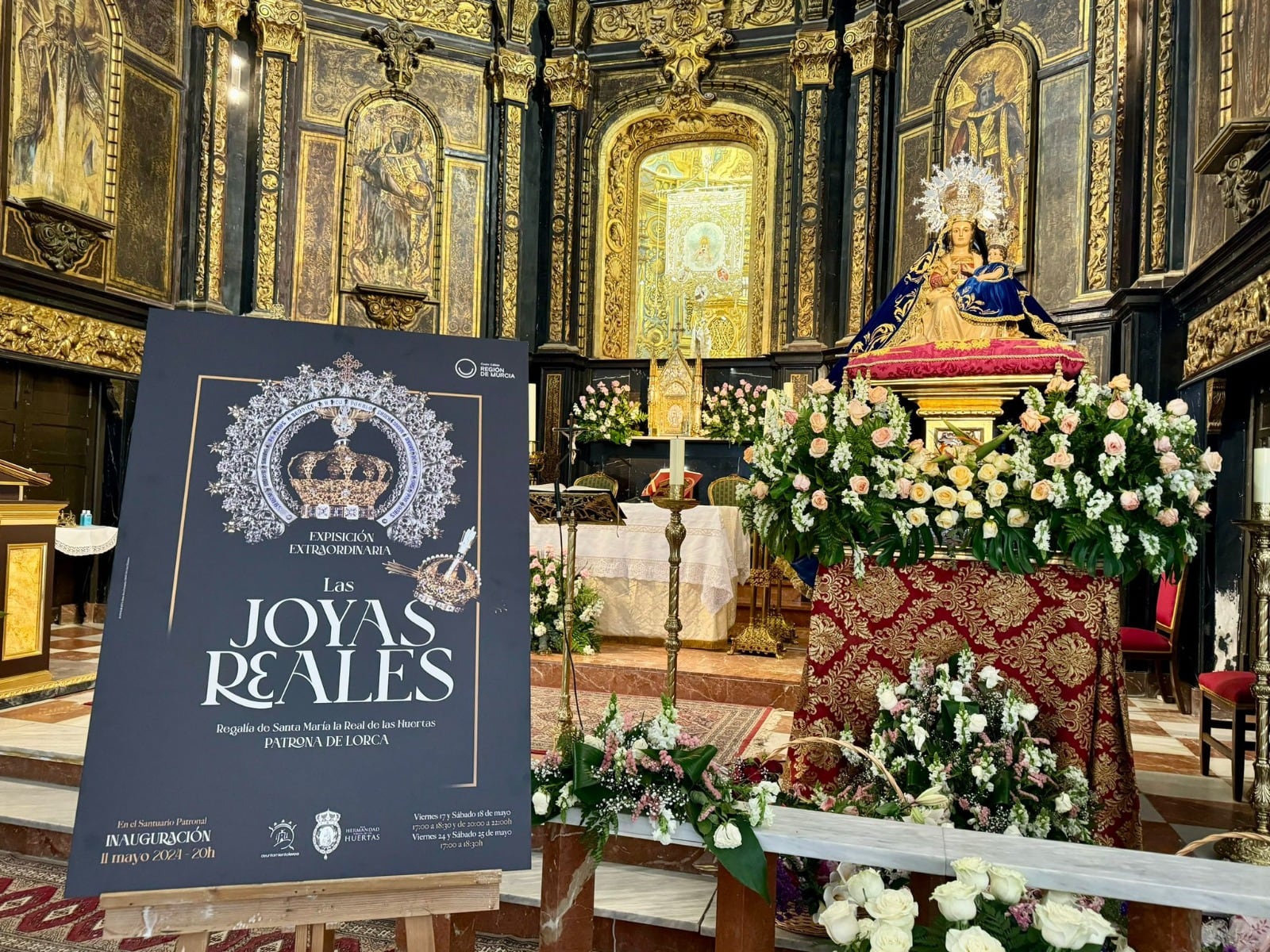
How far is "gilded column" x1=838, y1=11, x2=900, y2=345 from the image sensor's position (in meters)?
8.76

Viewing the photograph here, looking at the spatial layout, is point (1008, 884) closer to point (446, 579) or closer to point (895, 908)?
point (895, 908)

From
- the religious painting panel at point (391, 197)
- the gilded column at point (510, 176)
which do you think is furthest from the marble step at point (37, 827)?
the gilded column at point (510, 176)

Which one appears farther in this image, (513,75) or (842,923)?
(513,75)

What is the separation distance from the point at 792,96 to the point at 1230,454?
6.26m

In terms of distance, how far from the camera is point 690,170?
1062 cm

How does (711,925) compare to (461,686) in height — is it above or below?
below

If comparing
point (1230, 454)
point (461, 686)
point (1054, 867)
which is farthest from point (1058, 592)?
point (1230, 454)

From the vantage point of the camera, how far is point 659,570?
5621mm

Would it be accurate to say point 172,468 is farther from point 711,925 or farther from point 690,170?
point 690,170

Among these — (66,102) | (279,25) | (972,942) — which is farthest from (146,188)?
(972,942)

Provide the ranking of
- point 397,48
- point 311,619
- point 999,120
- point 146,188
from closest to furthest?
point 311,619, point 999,120, point 146,188, point 397,48

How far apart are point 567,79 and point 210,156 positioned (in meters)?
3.99

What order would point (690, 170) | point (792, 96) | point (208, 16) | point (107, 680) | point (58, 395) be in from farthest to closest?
point (690, 170) → point (792, 96) → point (208, 16) → point (58, 395) → point (107, 680)

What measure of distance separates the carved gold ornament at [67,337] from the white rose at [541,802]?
23.5ft
